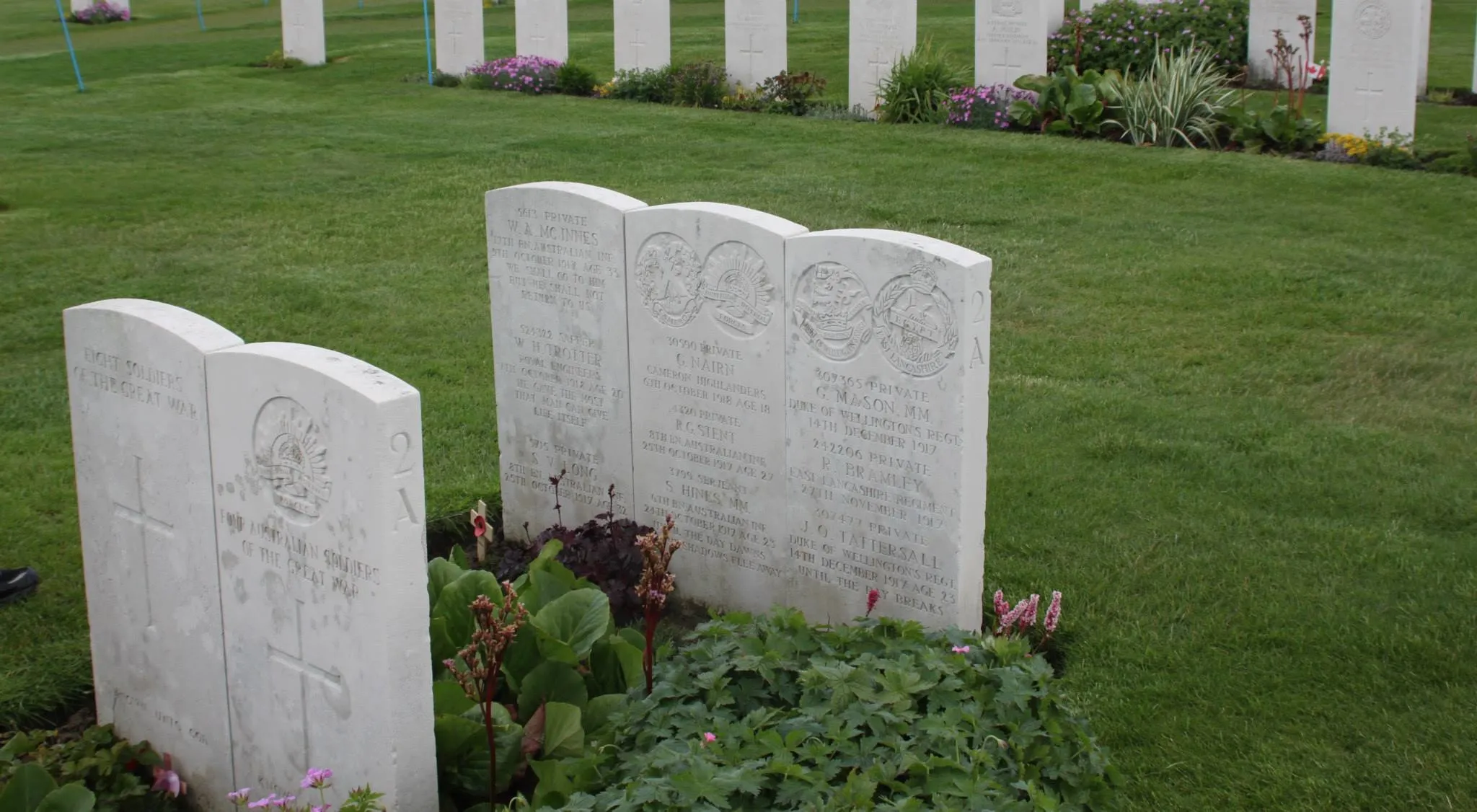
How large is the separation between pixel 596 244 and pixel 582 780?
2.67 m

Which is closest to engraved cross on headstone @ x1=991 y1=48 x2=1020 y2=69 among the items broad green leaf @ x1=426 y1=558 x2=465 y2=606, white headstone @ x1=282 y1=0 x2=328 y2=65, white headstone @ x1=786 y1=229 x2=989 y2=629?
white headstone @ x1=786 y1=229 x2=989 y2=629

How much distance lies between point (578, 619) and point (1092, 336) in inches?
179

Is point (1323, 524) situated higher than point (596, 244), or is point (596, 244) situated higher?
point (596, 244)

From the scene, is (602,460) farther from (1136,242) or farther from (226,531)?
(1136,242)

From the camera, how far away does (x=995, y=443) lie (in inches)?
281

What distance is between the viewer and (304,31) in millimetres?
19938

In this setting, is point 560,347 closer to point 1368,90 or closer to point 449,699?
point 449,699

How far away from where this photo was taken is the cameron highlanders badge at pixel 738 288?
5582 mm

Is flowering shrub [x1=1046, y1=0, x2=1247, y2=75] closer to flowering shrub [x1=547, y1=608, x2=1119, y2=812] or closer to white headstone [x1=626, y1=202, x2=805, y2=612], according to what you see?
white headstone [x1=626, y1=202, x2=805, y2=612]

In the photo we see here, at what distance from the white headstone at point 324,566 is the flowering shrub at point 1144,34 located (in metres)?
12.5

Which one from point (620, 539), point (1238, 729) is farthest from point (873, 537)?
point (1238, 729)

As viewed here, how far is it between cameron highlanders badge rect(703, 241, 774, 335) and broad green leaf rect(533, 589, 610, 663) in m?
1.25

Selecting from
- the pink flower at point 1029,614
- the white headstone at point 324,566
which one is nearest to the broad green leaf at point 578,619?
the white headstone at point 324,566

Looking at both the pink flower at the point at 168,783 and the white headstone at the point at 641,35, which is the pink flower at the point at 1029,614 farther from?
the white headstone at the point at 641,35
